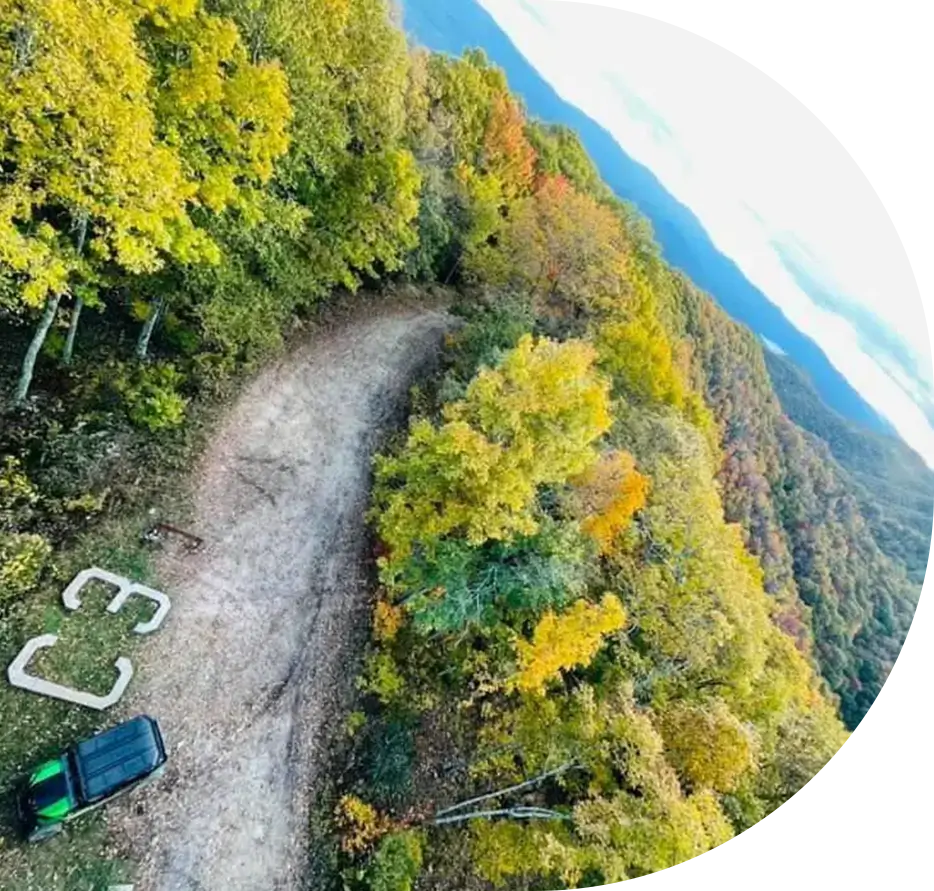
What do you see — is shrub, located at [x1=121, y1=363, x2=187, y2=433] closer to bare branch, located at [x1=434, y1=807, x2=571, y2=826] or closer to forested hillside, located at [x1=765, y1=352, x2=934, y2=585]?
bare branch, located at [x1=434, y1=807, x2=571, y2=826]

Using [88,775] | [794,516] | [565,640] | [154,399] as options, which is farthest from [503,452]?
[794,516]

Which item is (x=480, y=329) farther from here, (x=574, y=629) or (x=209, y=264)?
(x=574, y=629)

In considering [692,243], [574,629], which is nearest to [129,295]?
[574,629]

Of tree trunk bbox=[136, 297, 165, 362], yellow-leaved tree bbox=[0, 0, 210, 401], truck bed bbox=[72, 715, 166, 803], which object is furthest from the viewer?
tree trunk bbox=[136, 297, 165, 362]

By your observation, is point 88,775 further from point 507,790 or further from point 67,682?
point 507,790

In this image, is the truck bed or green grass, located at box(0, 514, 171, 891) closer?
green grass, located at box(0, 514, 171, 891)

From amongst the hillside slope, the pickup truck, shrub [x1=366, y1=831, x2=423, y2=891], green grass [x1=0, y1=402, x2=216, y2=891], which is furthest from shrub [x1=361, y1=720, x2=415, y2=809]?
the hillside slope
